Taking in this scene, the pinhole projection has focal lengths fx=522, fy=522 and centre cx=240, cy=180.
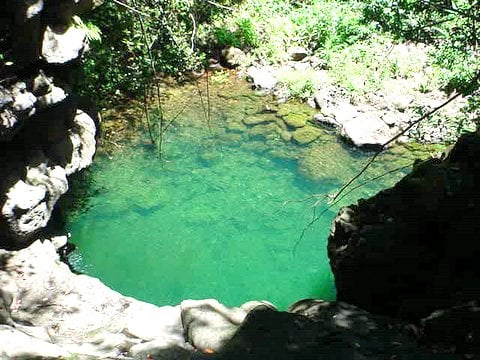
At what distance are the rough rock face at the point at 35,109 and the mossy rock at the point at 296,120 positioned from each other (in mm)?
4661

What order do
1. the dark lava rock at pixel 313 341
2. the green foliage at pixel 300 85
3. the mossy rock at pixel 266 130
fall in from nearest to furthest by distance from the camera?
the dark lava rock at pixel 313 341, the mossy rock at pixel 266 130, the green foliage at pixel 300 85

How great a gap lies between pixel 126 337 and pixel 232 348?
3.78 ft

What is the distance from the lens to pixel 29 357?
9.65 feet

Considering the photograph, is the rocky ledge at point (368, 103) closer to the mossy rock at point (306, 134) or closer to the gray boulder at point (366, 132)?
the gray boulder at point (366, 132)

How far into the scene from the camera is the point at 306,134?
10234mm

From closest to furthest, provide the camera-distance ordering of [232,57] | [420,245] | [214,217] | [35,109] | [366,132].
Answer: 1. [420,245]
2. [35,109]
3. [214,217]
4. [366,132]
5. [232,57]

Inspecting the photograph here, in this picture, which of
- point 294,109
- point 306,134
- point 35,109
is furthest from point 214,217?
point 294,109

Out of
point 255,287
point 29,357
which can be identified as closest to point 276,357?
point 29,357

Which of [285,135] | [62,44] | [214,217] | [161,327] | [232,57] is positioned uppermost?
[62,44]

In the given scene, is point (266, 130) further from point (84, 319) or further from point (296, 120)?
point (84, 319)

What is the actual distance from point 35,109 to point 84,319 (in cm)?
245

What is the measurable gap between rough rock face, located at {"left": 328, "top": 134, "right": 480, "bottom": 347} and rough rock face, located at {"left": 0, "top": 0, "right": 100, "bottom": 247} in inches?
142

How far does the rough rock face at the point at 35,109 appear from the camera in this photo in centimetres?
560

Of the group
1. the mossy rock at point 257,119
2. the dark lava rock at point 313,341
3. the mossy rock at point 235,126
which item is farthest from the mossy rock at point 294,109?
the dark lava rock at point 313,341
